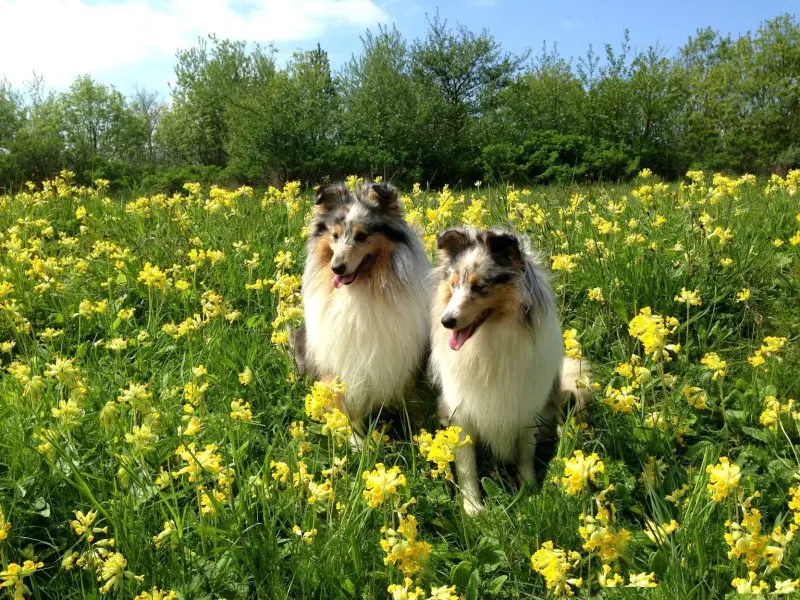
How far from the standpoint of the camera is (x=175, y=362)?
Answer: 4.18 m

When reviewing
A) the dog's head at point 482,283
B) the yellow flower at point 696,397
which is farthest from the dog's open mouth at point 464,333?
the yellow flower at point 696,397

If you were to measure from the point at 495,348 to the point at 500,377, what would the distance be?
0.16 metres

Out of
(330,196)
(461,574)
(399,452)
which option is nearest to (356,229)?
(330,196)

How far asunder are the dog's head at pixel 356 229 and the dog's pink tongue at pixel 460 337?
0.85 meters

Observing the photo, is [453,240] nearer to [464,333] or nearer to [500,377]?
[464,333]

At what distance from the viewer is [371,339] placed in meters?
3.75

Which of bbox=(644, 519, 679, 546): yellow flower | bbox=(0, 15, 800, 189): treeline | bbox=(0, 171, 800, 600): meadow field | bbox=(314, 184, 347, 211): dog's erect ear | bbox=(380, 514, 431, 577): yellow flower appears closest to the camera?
bbox=(380, 514, 431, 577): yellow flower

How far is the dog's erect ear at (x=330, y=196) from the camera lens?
3.88 m

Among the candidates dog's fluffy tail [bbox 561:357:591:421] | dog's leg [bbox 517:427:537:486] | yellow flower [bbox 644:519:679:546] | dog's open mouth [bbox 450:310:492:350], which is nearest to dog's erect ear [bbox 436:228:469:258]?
dog's open mouth [bbox 450:310:492:350]

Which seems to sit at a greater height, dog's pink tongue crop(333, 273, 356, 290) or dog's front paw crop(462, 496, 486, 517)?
dog's pink tongue crop(333, 273, 356, 290)

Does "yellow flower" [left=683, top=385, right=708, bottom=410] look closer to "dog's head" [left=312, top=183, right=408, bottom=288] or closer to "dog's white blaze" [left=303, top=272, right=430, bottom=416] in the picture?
"dog's white blaze" [left=303, top=272, right=430, bottom=416]

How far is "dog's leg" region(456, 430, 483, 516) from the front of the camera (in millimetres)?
3166

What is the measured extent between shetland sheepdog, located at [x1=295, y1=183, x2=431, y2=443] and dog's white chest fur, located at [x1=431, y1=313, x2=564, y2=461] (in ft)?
1.55

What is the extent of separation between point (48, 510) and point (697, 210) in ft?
17.1
